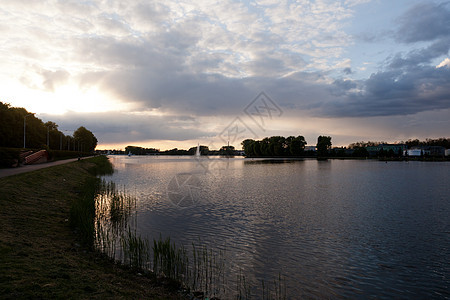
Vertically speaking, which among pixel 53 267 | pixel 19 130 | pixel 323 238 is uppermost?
pixel 19 130

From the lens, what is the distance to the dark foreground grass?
8.16m

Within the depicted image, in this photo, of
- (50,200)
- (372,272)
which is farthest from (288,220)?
(50,200)

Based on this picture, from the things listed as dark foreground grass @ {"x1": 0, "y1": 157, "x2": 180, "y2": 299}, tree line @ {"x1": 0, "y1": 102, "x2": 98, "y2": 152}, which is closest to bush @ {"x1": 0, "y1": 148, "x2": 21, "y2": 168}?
dark foreground grass @ {"x1": 0, "y1": 157, "x2": 180, "y2": 299}

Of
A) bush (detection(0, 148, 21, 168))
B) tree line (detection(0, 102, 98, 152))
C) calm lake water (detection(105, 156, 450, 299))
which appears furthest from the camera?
tree line (detection(0, 102, 98, 152))

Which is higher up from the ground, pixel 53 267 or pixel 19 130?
pixel 19 130

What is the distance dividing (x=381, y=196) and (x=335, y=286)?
27924 mm

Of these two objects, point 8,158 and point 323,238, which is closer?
point 323,238

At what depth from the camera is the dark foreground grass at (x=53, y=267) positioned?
8.16 meters

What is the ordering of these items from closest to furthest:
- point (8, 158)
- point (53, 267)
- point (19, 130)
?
point (53, 267) → point (8, 158) → point (19, 130)

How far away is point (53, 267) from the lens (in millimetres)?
9859

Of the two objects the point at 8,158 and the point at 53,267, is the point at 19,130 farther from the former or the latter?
the point at 53,267

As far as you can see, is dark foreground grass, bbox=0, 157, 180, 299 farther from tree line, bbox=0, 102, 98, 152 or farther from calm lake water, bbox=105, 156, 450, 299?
tree line, bbox=0, 102, 98, 152

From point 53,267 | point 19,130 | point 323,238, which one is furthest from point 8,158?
point 19,130

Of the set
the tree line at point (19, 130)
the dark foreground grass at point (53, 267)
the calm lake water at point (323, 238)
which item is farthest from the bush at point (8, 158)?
the tree line at point (19, 130)
